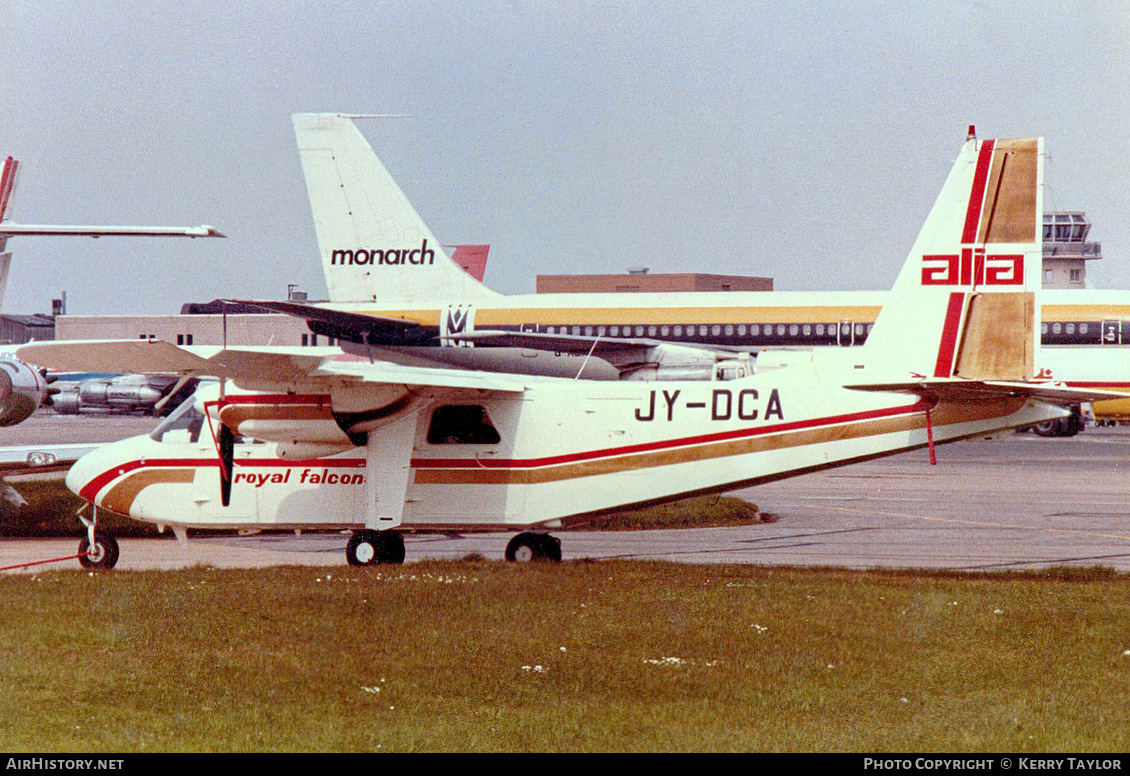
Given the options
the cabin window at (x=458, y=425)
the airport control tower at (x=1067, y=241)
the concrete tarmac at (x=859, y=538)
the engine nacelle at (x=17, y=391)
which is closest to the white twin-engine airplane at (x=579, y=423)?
the cabin window at (x=458, y=425)

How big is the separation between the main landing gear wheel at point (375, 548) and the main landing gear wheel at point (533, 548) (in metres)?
1.53

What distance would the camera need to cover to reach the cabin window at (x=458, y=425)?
1748 centimetres

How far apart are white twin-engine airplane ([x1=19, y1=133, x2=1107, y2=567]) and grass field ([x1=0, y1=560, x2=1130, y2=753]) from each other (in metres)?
2.70

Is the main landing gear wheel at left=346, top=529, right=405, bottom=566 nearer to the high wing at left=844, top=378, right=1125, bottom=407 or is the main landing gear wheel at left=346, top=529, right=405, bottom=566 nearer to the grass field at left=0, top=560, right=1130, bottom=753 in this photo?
the grass field at left=0, top=560, right=1130, bottom=753

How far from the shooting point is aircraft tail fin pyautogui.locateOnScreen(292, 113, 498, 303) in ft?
115

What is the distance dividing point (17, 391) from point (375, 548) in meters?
9.03

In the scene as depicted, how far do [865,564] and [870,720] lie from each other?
9.50 metres

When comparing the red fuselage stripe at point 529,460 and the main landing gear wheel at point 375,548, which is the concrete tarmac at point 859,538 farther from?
the red fuselage stripe at point 529,460

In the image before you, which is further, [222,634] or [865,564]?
[865,564]

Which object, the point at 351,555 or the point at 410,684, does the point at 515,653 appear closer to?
the point at 410,684

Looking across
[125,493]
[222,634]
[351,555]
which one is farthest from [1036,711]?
[125,493]

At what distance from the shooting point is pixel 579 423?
17250mm
